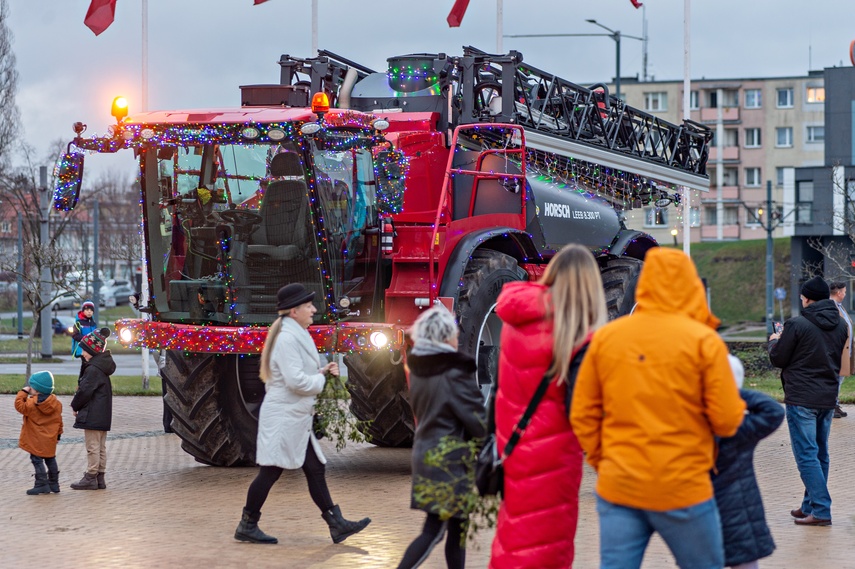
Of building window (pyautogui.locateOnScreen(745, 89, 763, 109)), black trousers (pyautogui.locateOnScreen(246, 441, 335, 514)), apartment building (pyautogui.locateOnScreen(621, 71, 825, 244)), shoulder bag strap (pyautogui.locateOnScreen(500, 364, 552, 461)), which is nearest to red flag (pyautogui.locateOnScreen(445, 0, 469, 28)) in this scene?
black trousers (pyautogui.locateOnScreen(246, 441, 335, 514))

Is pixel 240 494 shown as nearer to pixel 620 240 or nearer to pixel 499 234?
pixel 499 234

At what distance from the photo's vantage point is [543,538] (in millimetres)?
6434

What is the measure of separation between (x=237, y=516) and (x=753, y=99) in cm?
9236

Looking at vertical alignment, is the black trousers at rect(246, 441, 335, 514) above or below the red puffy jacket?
below

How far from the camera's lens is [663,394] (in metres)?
5.42

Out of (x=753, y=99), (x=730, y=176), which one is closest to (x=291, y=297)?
(x=730, y=176)

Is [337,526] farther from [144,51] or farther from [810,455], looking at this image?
[144,51]

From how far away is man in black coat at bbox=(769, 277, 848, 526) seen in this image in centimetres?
995

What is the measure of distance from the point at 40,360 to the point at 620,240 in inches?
954

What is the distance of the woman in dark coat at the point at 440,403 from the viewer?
7324 millimetres

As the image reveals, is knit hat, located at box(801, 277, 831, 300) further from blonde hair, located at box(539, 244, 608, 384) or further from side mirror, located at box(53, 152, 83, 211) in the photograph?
side mirror, located at box(53, 152, 83, 211)

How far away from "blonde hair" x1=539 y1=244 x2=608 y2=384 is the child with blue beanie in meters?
7.10

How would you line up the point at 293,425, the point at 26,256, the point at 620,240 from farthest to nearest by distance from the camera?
the point at 26,256
the point at 620,240
the point at 293,425

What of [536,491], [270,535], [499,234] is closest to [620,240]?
[499,234]
